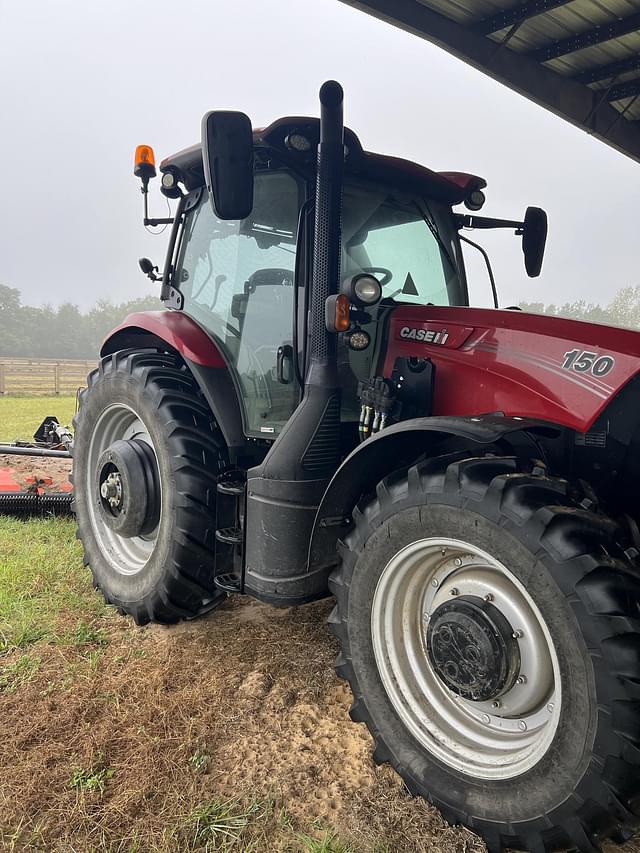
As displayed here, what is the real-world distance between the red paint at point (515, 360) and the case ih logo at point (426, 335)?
0.03ft

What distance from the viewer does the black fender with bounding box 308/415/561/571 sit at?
1854 millimetres

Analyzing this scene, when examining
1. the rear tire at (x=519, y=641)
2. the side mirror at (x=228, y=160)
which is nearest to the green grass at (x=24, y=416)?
the side mirror at (x=228, y=160)

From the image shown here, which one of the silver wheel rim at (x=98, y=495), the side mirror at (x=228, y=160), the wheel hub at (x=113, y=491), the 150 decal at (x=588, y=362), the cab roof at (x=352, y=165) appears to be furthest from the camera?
the silver wheel rim at (x=98, y=495)

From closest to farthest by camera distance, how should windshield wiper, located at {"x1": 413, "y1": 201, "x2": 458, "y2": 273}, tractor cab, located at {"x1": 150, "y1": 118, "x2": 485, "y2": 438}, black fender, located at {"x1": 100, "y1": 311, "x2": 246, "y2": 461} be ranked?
tractor cab, located at {"x1": 150, "y1": 118, "x2": 485, "y2": 438}
black fender, located at {"x1": 100, "y1": 311, "x2": 246, "y2": 461}
windshield wiper, located at {"x1": 413, "y1": 201, "x2": 458, "y2": 273}

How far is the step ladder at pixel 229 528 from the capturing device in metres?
2.62

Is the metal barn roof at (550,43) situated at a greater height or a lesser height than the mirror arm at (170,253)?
greater

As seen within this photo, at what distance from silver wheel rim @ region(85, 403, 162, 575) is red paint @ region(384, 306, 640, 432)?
161 cm

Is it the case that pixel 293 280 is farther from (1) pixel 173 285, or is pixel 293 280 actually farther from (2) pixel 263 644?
(2) pixel 263 644

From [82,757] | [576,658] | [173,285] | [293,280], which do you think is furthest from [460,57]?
[82,757]

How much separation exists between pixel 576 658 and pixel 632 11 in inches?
132

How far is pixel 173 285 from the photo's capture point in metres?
3.39

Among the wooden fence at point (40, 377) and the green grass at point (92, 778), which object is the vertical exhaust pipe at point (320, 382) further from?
the wooden fence at point (40, 377)

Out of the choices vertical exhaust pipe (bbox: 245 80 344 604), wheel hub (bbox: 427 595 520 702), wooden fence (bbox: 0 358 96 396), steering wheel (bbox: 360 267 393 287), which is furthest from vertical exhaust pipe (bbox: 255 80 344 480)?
wooden fence (bbox: 0 358 96 396)

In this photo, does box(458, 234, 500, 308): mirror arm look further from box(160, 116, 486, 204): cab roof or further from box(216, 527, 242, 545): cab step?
box(216, 527, 242, 545): cab step
